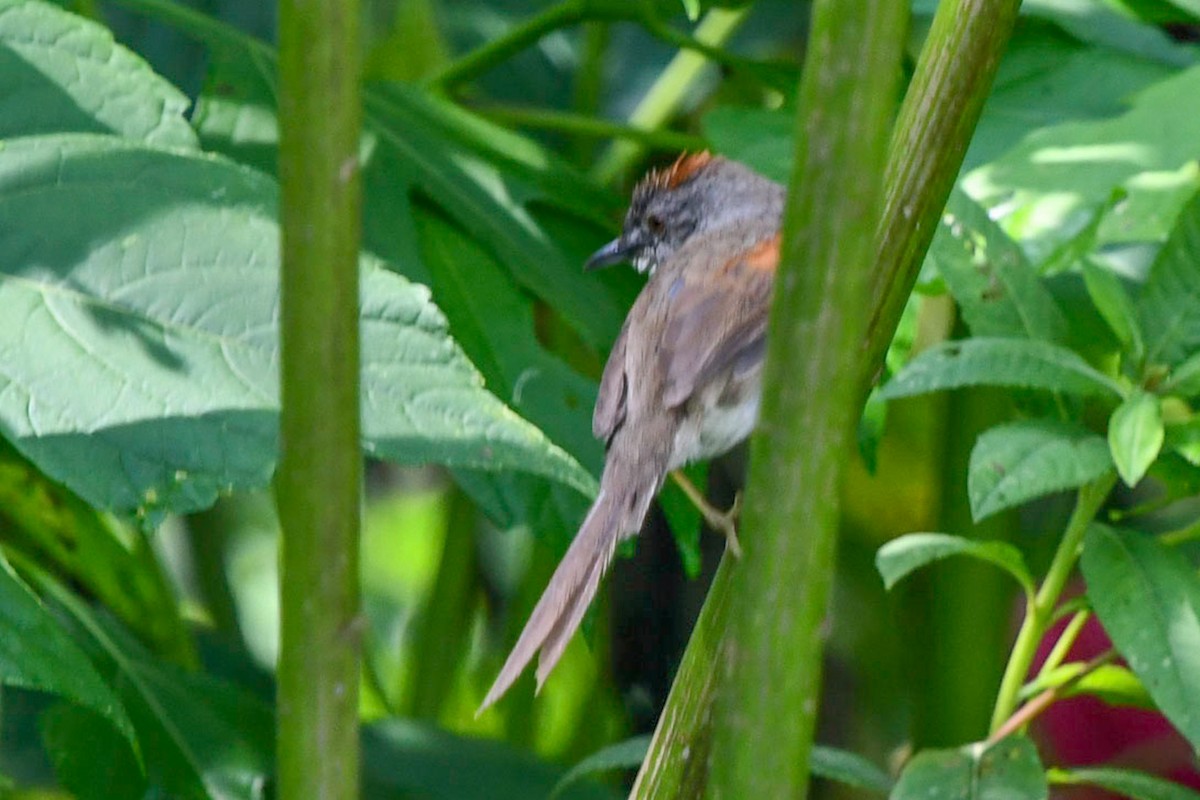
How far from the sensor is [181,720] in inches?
65.1

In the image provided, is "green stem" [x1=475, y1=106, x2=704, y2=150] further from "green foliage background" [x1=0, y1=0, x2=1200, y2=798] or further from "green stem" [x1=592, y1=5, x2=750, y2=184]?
"green stem" [x1=592, y1=5, x2=750, y2=184]

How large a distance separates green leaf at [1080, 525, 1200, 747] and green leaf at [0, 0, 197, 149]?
88 centimetres

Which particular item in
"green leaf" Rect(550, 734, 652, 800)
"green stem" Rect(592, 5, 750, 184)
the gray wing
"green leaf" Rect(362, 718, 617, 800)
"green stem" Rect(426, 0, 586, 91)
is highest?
"green stem" Rect(426, 0, 586, 91)

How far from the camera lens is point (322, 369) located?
61cm

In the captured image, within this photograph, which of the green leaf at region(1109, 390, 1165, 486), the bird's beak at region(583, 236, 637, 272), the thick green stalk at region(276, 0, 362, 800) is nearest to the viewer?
the thick green stalk at region(276, 0, 362, 800)

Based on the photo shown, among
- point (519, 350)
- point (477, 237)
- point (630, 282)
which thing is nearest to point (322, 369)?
point (519, 350)

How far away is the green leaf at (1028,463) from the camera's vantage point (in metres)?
1.26

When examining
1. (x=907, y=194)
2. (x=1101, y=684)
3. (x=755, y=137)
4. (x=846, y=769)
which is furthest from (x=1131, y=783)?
(x=755, y=137)

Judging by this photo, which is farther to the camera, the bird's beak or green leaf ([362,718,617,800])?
green leaf ([362,718,617,800])

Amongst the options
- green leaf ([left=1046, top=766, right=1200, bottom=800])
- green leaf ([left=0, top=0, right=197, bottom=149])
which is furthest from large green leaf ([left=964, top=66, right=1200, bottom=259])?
green leaf ([left=0, top=0, right=197, bottom=149])

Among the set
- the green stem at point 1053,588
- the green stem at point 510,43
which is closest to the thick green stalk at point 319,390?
the green stem at point 1053,588

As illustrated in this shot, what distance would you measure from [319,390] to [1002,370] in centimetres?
87

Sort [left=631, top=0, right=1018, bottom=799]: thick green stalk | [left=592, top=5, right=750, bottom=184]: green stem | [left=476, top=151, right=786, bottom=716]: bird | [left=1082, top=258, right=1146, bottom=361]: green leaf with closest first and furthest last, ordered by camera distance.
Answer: [left=631, top=0, right=1018, bottom=799]: thick green stalk → [left=476, top=151, right=786, bottom=716]: bird → [left=1082, top=258, right=1146, bottom=361]: green leaf → [left=592, top=5, right=750, bottom=184]: green stem

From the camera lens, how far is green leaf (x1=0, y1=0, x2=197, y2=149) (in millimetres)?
1291
